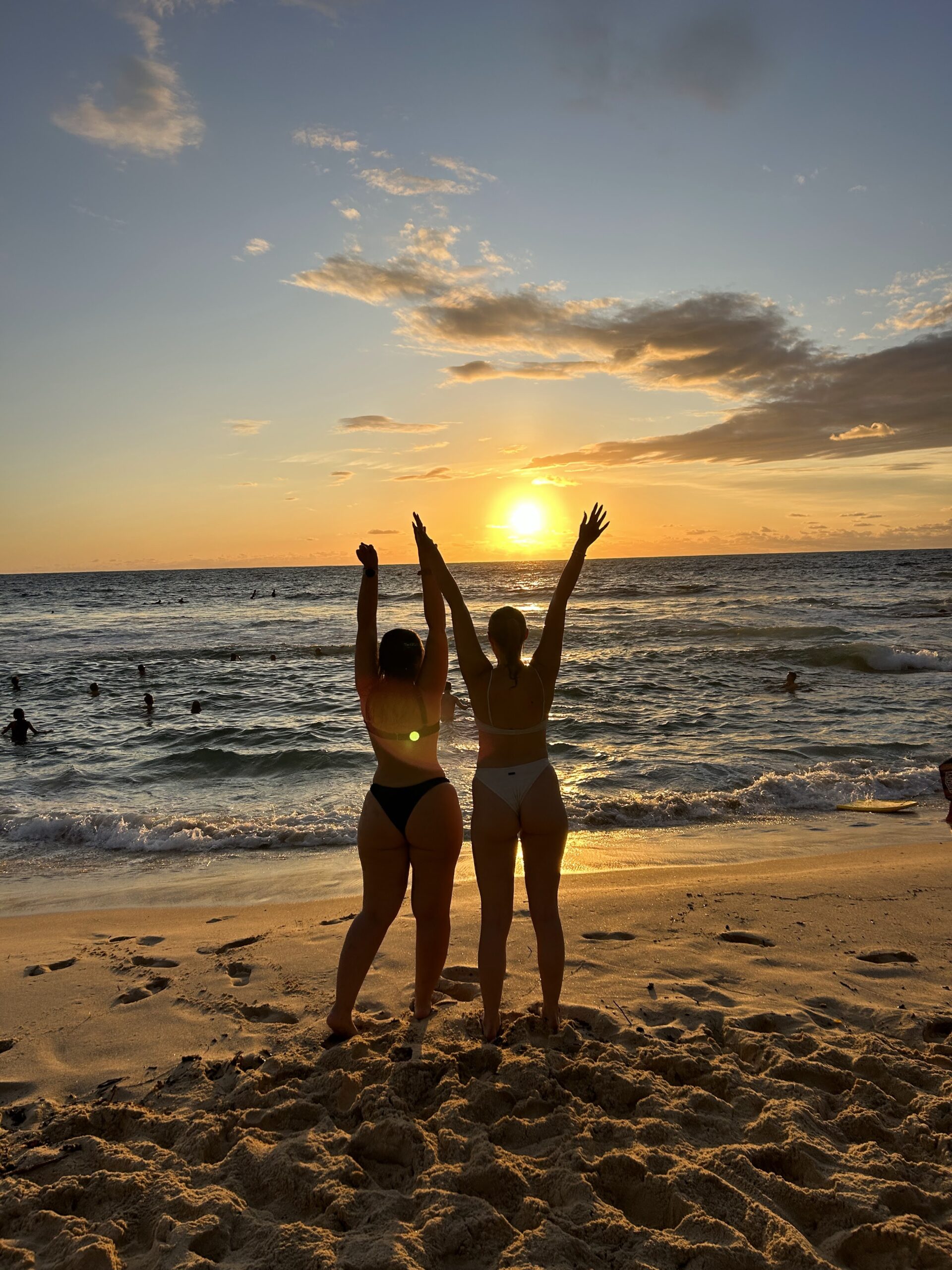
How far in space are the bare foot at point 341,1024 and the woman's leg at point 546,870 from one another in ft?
3.49

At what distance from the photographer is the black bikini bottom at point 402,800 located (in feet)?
12.8

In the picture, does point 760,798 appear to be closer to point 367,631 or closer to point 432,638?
point 432,638

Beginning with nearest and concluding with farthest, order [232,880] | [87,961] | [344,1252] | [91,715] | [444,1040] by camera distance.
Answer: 1. [344,1252]
2. [444,1040]
3. [87,961]
4. [232,880]
5. [91,715]

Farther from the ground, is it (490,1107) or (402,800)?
(402,800)

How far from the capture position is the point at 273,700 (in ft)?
61.6

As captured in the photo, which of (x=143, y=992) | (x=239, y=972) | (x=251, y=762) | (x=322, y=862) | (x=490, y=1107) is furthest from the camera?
(x=251, y=762)

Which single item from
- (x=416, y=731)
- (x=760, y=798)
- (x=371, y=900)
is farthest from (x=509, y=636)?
(x=760, y=798)

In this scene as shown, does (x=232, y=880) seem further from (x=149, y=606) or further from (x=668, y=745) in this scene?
(x=149, y=606)

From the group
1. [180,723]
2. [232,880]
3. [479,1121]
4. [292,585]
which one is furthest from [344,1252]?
[292,585]

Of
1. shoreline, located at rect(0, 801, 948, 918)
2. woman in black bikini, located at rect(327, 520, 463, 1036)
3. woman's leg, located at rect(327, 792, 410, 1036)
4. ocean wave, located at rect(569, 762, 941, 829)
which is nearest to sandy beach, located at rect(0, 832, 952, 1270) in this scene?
woman's leg, located at rect(327, 792, 410, 1036)

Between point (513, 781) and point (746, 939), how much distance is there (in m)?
2.74

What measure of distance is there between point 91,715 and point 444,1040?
1595 cm

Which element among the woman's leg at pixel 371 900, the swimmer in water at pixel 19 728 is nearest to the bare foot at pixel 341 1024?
the woman's leg at pixel 371 900

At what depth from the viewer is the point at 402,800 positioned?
3908mm
